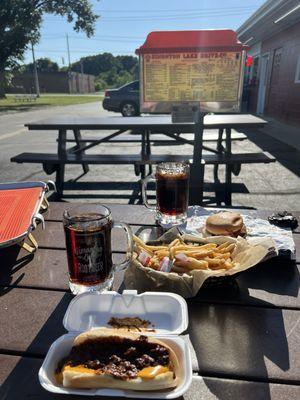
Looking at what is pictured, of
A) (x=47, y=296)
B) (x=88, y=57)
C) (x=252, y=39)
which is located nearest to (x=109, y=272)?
(x=47, y=296)

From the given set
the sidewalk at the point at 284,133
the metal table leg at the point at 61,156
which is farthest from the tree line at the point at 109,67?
the metal table leg at the point at 61,156

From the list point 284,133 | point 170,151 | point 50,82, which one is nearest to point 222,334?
point 170,151

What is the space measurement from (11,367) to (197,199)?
5.75 feet

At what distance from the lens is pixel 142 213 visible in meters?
1.87

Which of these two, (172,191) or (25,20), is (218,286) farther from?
(25,20)

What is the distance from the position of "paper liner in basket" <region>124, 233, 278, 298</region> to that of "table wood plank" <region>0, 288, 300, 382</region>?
0.07 metres

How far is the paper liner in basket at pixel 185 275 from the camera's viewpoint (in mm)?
1056

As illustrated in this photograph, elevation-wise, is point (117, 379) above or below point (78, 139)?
above

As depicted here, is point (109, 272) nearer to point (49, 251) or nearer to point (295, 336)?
point (49, 251)

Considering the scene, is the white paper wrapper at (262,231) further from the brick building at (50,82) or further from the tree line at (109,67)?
the tree line at (109,67)

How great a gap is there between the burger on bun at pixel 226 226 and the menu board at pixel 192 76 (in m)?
0.90

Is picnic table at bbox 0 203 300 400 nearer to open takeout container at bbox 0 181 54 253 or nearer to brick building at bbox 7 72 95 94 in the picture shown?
open takeout container at bbox 0 181 54 253

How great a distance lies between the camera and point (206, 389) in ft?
2.57

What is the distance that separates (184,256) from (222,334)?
11.2 inches
